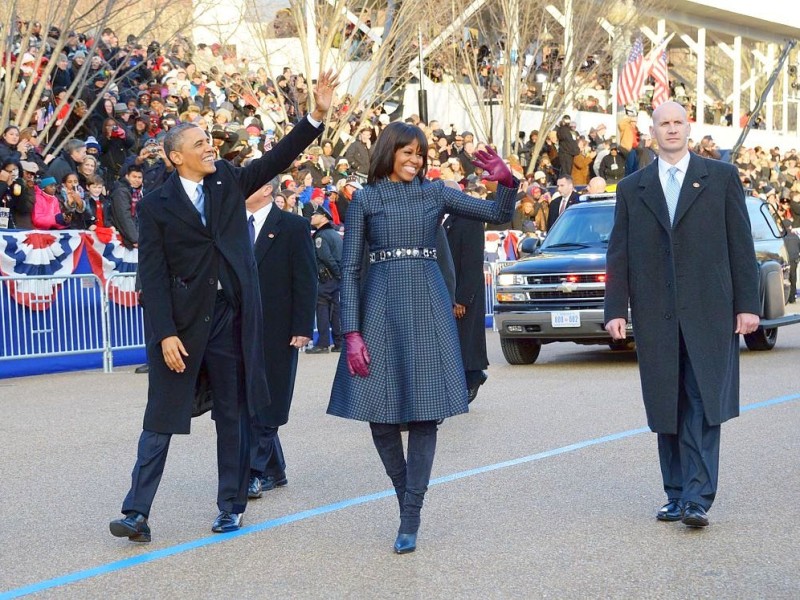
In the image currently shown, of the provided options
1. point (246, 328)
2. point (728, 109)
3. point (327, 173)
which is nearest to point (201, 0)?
point (327, 173)

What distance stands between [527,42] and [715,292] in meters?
28.3

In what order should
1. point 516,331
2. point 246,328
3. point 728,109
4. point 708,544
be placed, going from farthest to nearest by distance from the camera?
point 728,109
point 516,331
point 246,328
point 708,544

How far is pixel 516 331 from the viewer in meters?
15.5

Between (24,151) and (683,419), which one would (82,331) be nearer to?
(24,151)

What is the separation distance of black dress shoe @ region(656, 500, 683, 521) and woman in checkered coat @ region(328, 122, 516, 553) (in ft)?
3.98

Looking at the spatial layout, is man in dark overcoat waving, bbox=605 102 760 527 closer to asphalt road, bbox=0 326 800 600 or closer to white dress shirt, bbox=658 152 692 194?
white dress shirt, bbox=658 152 692 194

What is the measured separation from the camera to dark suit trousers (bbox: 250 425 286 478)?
8.15 m

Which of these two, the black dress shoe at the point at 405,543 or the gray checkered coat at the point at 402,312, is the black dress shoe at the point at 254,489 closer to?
the gray checkered coat at the point at 402,312

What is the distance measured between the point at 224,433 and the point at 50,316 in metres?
8.91

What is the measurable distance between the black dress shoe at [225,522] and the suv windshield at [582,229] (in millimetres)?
9425

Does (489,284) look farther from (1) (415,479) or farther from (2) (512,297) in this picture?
(1) (415,479)

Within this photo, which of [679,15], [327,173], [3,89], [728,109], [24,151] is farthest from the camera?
[728,109]

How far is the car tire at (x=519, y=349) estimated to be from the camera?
15812 millimetres

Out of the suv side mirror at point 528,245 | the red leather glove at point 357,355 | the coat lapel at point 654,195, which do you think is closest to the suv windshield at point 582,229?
the suv side mirror at point 528,245
